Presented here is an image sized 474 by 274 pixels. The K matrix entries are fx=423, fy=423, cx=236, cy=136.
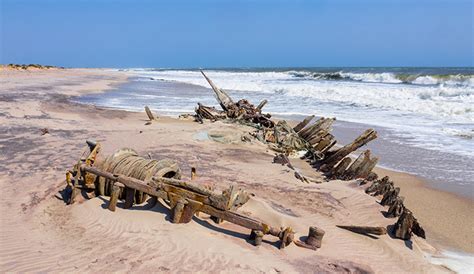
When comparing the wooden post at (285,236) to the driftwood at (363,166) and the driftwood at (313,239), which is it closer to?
the driftwood at (313,239)

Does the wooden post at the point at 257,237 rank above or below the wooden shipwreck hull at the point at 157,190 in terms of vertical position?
below

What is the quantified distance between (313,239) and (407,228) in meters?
1.61

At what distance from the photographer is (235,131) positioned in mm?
13172

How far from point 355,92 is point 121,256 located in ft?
96.1

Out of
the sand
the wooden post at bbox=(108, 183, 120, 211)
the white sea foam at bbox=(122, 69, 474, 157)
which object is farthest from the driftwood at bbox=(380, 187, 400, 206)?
the white sea foam at bbox=(122, 69, 474, 157)

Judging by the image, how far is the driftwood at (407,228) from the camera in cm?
629

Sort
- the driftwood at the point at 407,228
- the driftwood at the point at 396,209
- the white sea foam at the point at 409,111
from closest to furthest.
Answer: the driftwood at the point at 407,228 < the driftwood at the point at 396,209 < the white sea foam at the point at 409,111

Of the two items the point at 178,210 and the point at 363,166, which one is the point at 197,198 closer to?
the point at 178,210

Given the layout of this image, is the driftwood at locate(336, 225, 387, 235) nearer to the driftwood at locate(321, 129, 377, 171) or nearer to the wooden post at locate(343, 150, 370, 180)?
the wooden post at locate(343, 150, 370, 180)

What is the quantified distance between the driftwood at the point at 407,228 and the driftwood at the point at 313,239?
4.71ft

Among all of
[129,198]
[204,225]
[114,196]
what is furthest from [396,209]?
[114,196]

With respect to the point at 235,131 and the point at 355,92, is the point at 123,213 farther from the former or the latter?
the point at 355,92

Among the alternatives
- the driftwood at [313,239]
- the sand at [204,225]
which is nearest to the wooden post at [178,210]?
the sand at [204,225]

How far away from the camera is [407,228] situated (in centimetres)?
631
